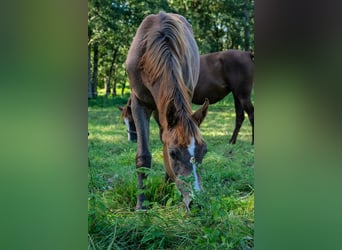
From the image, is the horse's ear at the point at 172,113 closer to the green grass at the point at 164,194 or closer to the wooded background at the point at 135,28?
the green grass at the point at 164,194

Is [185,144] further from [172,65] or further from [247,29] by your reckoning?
[247,29]

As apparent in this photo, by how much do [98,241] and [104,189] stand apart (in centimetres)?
21

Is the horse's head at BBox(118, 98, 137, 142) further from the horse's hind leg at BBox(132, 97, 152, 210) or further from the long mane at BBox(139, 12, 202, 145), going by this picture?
the long mane at BBox(139, 12, 202, 145)

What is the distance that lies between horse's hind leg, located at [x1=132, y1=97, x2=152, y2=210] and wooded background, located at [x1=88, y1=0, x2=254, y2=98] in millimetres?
113

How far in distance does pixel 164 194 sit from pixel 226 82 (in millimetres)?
545

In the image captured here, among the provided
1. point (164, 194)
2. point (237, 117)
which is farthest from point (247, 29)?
point (164, 194)

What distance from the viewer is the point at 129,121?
5.68 feet

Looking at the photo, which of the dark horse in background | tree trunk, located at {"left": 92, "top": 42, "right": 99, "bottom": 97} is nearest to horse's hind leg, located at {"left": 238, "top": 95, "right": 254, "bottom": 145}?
the dark horse in background

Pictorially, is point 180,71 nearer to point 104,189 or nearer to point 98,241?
point 104,189

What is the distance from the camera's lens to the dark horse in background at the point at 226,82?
167cm

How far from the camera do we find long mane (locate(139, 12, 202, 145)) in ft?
5.38
